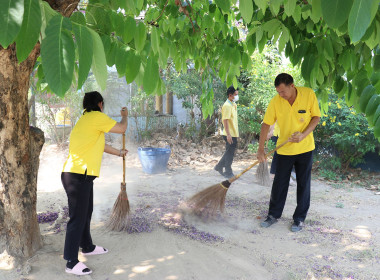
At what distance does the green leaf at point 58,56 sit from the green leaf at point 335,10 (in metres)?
0.70

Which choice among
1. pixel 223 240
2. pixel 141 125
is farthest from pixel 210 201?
pixel 141 125

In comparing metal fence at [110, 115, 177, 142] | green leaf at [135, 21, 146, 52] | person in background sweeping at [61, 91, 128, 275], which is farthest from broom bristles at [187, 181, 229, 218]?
metal fence at [110, 115, 177, 142]

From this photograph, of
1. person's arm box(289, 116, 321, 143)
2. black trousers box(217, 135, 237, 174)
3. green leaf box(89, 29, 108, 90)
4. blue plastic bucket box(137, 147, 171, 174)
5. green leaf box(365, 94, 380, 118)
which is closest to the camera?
green leaf box(89, 29, 108, 90)

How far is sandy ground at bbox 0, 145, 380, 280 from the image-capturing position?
2.62 metres

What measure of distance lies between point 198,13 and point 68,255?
237cm

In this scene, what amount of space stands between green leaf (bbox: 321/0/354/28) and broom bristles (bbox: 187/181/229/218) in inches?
125

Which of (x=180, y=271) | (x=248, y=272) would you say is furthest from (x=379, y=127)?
(x=180, y=271)

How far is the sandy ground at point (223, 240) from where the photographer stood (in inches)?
103

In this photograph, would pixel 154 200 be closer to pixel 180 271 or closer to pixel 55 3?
pixel 180 271

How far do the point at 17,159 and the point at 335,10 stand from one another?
2358mm

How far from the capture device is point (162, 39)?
2.01 meters

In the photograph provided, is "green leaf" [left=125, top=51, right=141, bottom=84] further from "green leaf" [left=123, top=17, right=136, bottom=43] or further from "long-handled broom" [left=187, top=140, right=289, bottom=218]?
"long-handled broom" [left=187, top=140, right=289, bottom=218]

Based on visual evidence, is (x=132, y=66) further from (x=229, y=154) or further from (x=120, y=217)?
(x=229, y=154)

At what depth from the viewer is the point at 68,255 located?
2.48 m
